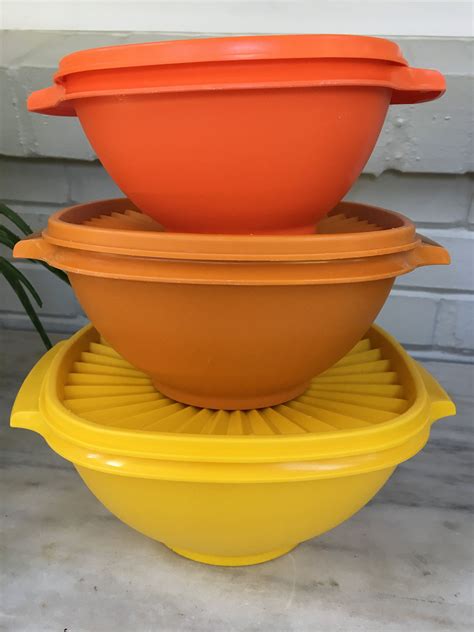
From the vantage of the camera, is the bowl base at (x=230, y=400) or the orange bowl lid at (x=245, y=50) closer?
the orange bowl lid at (x=245, y=50)

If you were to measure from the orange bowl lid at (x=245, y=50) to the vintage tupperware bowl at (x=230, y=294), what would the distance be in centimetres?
11

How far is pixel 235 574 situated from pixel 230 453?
0.15 metres

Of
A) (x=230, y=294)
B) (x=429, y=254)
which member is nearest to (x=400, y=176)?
(x=429, y=254)

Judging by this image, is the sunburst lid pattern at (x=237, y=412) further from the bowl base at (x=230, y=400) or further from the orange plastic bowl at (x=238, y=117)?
the orange plastic bowl at (x=238, y=117)

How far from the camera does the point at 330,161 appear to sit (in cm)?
40

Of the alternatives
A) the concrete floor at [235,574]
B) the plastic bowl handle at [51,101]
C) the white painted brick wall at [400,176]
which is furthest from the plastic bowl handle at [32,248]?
the white painted brick wall at [400,176]

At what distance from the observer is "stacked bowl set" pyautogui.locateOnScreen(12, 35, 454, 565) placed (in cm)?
36

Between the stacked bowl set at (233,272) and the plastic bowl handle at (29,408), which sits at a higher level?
the stacked bowl set at (233,272)

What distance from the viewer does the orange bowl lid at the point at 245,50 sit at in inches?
13.2

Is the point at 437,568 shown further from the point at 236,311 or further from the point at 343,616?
the point at 236,311

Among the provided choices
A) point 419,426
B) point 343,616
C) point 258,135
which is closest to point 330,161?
point 258,135

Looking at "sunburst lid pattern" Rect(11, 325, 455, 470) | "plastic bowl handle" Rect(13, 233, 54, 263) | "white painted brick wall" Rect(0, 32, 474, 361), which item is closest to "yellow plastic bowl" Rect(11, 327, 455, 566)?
"sunburst lid pattern" Rect(11, 325, 455, 470)

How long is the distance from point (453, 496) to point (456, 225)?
413 millimetres

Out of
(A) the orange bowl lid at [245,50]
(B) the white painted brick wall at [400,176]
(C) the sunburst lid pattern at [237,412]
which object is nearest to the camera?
(A) the orange bowl lid at [245,50]
